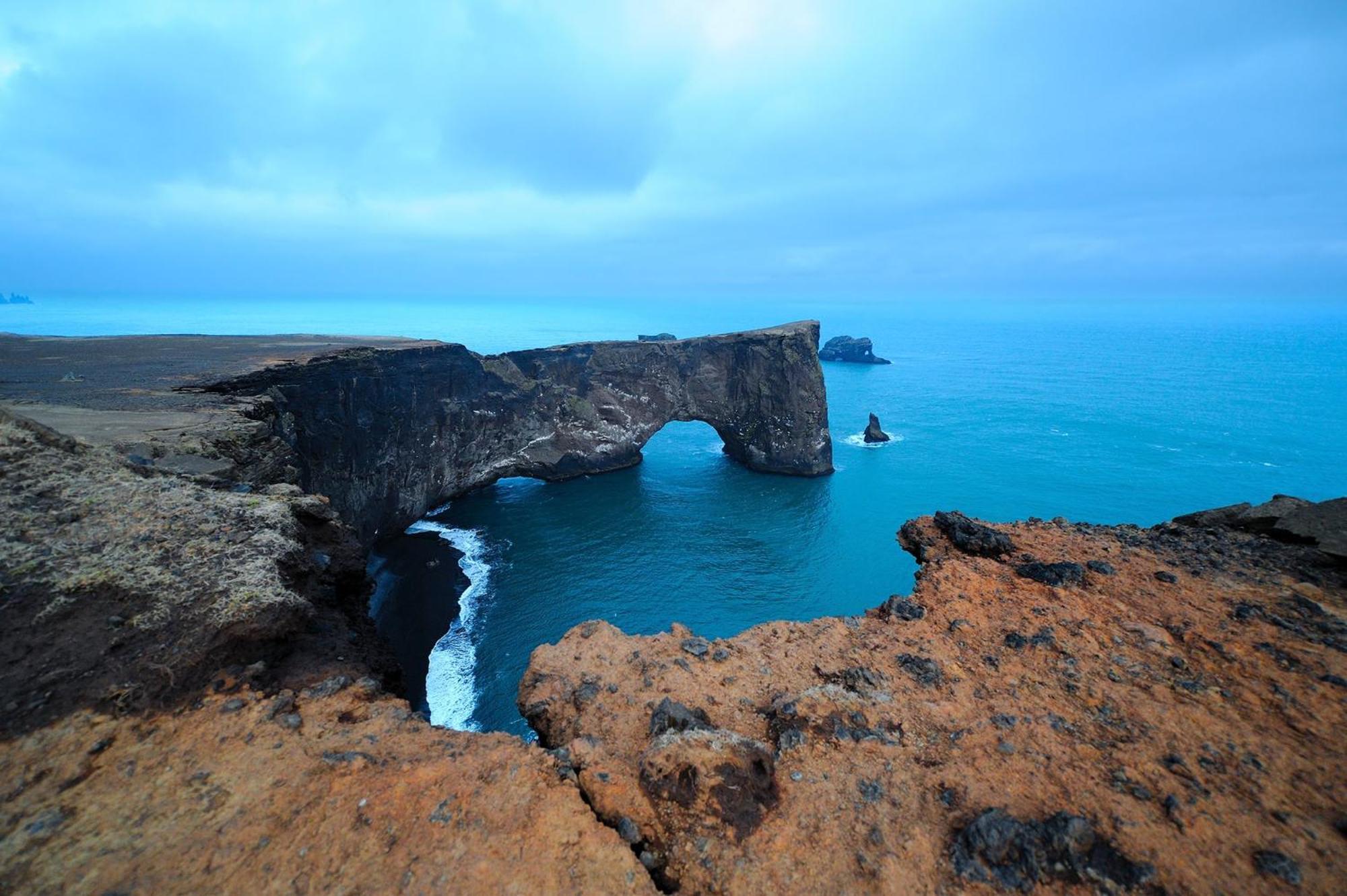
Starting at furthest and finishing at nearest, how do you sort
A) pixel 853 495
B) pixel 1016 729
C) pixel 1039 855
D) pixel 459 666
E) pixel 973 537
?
pixel 853 495 → pixel 459 666 → pixel 973 537 → pixel 1016 729 → pixel 1039 855

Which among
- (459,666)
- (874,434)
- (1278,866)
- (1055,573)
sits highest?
(1055,573)

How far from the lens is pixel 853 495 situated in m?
42.7

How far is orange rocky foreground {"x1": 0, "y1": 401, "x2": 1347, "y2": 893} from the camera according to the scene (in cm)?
580

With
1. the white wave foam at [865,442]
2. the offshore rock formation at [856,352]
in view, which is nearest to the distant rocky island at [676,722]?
the white wave foam at [865,442]

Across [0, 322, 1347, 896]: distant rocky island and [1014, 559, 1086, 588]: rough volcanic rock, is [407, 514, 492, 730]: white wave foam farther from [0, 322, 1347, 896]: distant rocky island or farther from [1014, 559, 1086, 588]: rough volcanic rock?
[1014, 559, 1086, 588]: rough volcanic rock

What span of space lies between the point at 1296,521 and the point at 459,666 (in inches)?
1030

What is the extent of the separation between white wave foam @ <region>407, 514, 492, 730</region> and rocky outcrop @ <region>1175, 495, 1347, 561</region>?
21.6 m

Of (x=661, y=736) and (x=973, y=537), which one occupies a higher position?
(x=973, y=537)

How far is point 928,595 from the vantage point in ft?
36.7

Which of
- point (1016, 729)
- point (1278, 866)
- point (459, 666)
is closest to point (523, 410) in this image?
point (459, 666)

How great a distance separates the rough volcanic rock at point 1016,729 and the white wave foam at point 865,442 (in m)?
43.0

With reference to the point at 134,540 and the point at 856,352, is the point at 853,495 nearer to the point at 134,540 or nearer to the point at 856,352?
the point at 134,540

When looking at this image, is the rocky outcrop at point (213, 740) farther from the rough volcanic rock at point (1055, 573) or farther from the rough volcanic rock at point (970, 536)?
the rough volcanic rock at point (970, 536)

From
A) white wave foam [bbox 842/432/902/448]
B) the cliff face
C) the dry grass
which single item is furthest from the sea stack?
the dry grass
